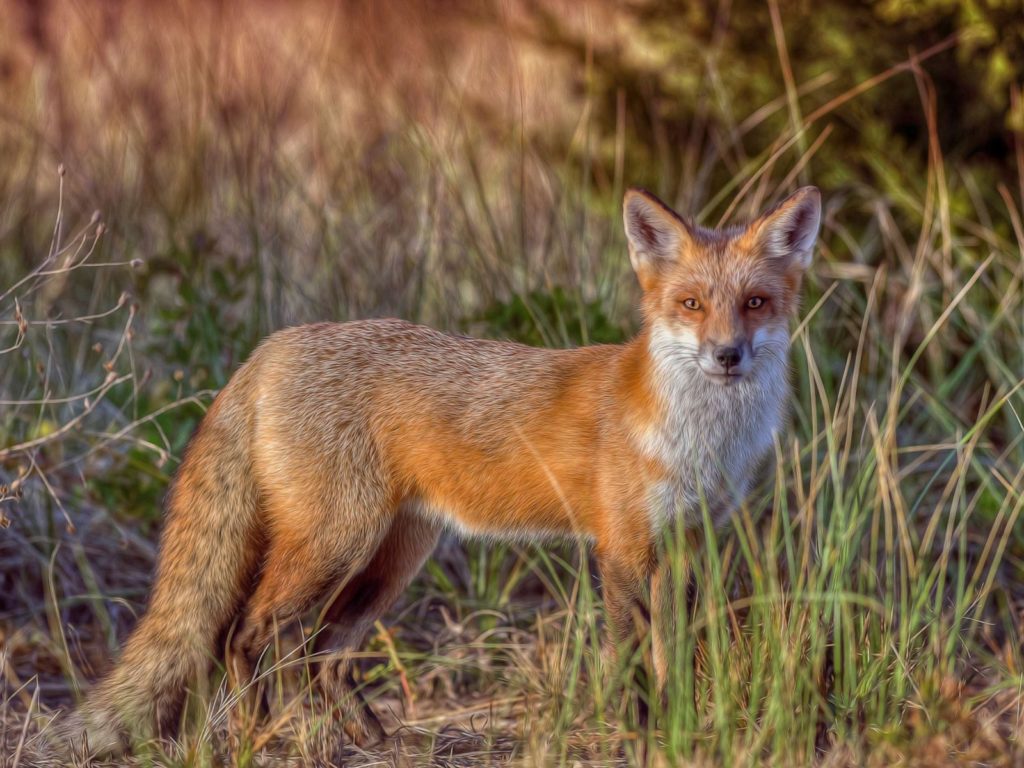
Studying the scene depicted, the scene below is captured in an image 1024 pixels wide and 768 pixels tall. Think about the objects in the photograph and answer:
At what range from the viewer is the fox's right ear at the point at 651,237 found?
3729 millimetres

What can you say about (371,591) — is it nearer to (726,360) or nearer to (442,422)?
(442,422)

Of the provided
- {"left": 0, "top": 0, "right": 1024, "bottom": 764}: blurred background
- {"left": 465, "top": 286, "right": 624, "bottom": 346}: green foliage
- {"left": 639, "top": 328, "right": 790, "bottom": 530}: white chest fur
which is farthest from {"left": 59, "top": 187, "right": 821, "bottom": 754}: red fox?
{"left": 465, "top": 286, "right": 624, "bottom": 346}: green foliage

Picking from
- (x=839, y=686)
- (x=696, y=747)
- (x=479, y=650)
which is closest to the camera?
(x=696, y=747)

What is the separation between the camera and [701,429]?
3672 millimetres

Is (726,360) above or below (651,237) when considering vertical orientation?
below

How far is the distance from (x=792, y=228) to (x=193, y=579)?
78.6 inches

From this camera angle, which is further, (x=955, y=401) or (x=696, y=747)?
(x=955, y=401)

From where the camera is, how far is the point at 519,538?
13.0ft

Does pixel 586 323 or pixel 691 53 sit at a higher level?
pixel 691 53

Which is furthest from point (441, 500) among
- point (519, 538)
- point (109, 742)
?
point (109, 742)

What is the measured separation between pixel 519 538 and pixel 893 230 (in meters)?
2.50

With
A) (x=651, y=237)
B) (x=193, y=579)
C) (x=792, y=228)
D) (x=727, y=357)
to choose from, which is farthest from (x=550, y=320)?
(x=193, y=579)

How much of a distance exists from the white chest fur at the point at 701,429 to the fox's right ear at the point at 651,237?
0.72 ft

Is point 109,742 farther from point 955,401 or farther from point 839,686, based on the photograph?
point 955,401
